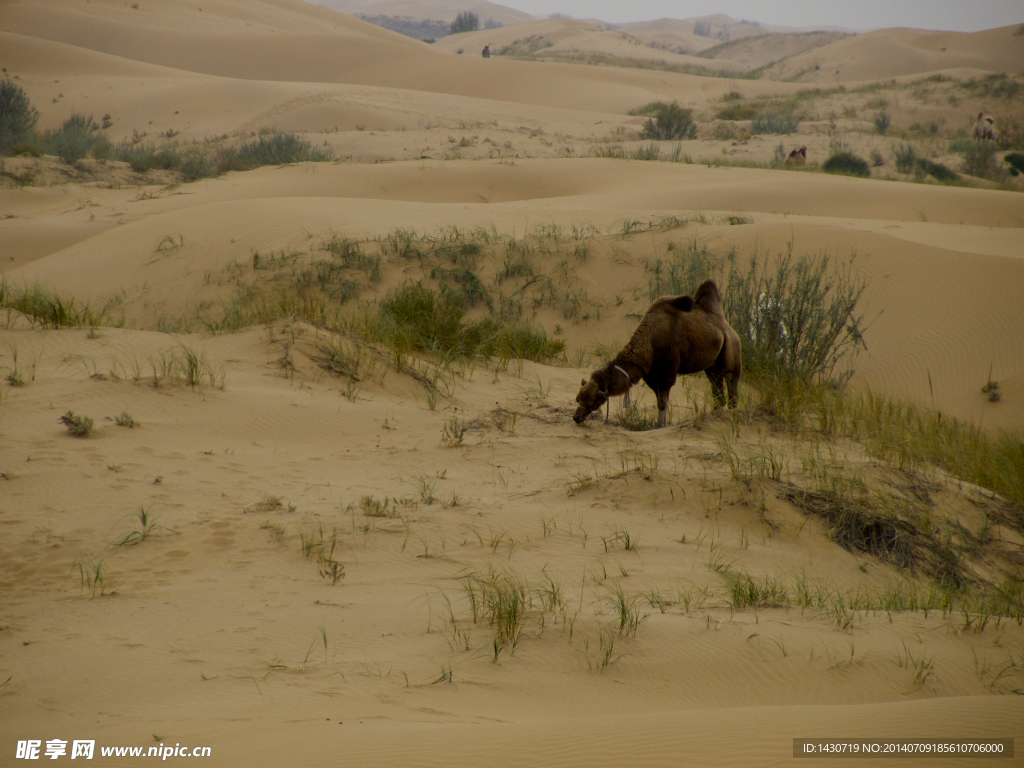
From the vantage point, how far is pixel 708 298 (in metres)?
6.12

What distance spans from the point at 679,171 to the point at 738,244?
31.1 feet

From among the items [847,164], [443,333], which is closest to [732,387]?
[443,333]

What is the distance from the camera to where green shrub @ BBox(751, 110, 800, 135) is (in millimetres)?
27453

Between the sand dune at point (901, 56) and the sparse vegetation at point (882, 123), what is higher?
the sand dune at point (901, 56)

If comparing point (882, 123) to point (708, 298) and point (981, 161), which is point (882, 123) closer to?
point (981, 161)

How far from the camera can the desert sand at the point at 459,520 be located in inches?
95.9

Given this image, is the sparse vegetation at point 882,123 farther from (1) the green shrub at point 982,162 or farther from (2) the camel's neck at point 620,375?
(2) the camel's neck at point 620,375

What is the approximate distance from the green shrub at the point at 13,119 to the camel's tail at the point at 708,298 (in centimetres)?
2329

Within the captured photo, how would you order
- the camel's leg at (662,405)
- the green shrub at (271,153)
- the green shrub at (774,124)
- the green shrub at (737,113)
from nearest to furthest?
the camel's leg at (662,405) → the green shrub at (271,153) → the green shrub at (774,124) → the green shrub at (737,113)

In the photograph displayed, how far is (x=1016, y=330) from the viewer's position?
30.5 feet

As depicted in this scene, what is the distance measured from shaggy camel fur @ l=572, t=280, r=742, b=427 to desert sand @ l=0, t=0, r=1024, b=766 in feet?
1.28

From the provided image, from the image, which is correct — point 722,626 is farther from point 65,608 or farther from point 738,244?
point 738,244

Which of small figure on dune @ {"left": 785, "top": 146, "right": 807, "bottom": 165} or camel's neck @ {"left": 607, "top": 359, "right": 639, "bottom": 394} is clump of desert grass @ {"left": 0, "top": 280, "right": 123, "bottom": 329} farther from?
small figure on dune @ {"left": 785, "top": 146, "right": 807, "bottom": 165}

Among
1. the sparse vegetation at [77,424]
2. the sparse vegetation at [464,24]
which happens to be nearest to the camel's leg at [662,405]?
the sparse vegetation at [77,424]
